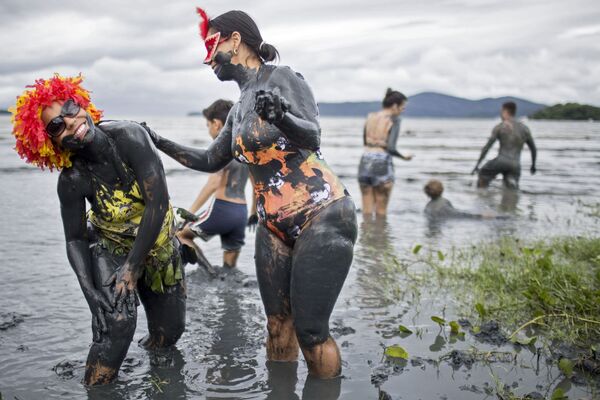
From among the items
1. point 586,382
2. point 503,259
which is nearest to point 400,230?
point 503,259

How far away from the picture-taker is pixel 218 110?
20.9 feet

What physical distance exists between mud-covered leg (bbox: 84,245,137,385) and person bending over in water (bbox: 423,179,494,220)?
7509 millimetres

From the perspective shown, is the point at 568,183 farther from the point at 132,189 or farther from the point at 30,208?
the point at 132,189

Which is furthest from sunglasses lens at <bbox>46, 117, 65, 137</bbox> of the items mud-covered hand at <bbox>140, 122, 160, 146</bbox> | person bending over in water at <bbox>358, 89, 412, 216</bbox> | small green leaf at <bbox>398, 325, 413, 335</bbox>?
person bending over in water at <bbox>358, 89, 412, 216</bbox>

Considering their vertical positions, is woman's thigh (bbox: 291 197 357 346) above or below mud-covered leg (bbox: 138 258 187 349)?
above

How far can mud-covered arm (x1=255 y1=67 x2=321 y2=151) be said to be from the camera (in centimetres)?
314

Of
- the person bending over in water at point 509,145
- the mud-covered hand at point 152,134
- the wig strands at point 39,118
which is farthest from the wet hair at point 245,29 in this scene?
the person bending over in water at point 509,145

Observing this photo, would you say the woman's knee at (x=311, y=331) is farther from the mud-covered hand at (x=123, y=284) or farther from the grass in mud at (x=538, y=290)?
the grass in mud at (x=538, y=290)

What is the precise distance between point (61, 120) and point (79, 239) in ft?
2.55

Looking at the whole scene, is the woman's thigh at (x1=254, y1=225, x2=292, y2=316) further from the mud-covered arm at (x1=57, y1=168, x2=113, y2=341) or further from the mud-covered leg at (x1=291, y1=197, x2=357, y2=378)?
the mud-covered arm at (x1=57, y1=168, x2=113, y2=341)

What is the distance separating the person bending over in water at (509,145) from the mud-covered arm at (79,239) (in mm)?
10967

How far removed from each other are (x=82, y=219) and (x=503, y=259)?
186 inches

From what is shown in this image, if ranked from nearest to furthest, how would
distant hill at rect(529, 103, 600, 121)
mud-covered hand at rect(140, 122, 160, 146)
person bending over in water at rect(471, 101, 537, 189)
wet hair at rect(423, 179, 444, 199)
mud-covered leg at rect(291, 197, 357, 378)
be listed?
mud-covered leg at rect(291, 197, 357, 378) < mud-covered hand at rect(140, 122, 160, 146) < wet hair at rect(423, 179, 444, 199) < person bending over in water at rect(471, 101, 537, 189) < distant hill at rect(529, 103, 600, 121)

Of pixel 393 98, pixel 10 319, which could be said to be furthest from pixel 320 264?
pixel 393 98
